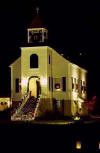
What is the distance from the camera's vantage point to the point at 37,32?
62.0 metres

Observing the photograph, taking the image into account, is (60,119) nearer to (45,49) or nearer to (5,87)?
(45,49)

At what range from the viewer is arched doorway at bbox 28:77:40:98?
61.7 meters

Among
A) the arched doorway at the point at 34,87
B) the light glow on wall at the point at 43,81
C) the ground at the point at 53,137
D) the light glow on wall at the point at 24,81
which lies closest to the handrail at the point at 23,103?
the arched doorway at the point at 34,87

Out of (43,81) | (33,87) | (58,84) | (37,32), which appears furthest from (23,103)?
(37,32)

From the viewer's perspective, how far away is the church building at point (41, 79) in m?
61.0

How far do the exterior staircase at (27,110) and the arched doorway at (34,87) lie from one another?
0.85 metres

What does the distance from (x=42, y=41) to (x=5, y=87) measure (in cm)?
1509

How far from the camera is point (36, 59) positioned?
61.6 m

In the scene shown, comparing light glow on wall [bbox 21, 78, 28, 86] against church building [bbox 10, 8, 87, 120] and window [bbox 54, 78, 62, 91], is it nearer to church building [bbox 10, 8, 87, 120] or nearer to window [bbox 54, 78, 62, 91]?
church building [bbox 10, 8, 87, 120]

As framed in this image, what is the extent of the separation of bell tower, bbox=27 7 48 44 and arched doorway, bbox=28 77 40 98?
4199 mm

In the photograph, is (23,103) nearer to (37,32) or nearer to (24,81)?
(24,81)

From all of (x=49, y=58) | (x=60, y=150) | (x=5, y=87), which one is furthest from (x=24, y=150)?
(x=5, y=87)

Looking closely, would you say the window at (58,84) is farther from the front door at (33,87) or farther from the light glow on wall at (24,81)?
the light glow on wall at (24,81)

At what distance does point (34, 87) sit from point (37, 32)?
20.1 feet
